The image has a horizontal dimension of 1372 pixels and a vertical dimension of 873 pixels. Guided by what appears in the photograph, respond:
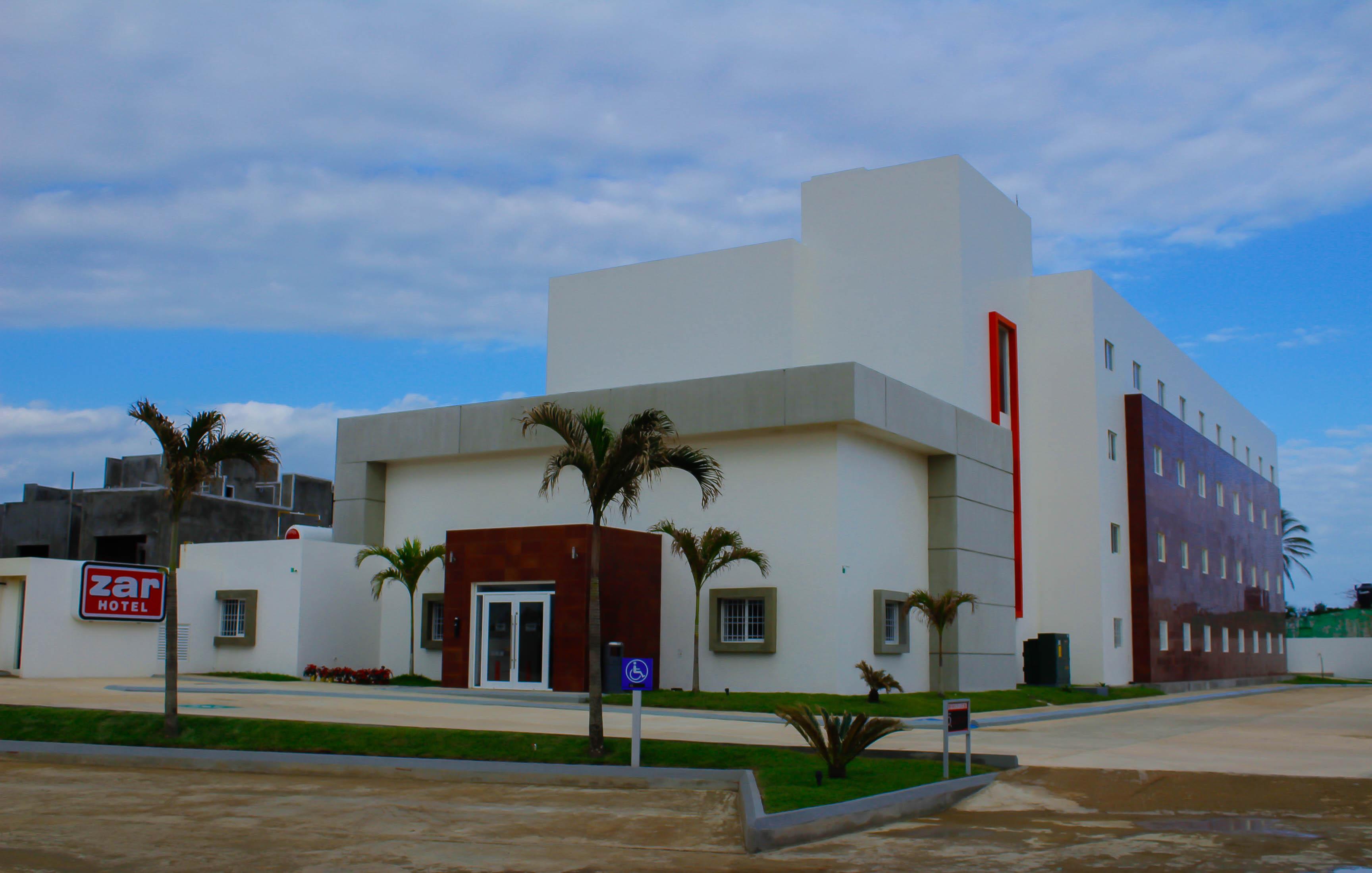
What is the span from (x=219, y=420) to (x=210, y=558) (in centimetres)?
1836

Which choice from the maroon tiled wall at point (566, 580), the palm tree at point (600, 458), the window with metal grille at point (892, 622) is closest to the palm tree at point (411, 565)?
the maroon tiled wall at point (566, 580)

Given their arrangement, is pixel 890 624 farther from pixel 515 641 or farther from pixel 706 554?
pixel 515 641

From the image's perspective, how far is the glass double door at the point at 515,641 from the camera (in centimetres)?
2805

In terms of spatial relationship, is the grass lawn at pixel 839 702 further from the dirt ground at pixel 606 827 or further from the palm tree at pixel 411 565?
the dirt ground at pixel 606 827

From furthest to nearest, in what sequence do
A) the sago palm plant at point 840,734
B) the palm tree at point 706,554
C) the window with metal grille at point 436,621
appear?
the window with metal grille at point 436,621 < the palm tree at point 706,554 < the sago palm plant at point 840,734

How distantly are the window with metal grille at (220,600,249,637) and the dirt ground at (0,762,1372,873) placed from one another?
63.2 feet

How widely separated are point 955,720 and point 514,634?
16.8 meters

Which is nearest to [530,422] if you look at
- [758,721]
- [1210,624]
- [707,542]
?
[758,721]

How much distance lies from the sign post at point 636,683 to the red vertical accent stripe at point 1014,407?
23.1 meters

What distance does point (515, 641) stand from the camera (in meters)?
28.5

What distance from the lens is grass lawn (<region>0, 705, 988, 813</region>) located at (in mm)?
13359

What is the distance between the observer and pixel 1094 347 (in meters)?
38.9

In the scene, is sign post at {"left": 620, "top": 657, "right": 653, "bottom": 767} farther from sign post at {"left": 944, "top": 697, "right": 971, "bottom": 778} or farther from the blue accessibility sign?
sign post at {"left": 944, "top": 697, "right": 971, "bottom": 778}

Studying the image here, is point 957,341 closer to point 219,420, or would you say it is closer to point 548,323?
point 548,323
